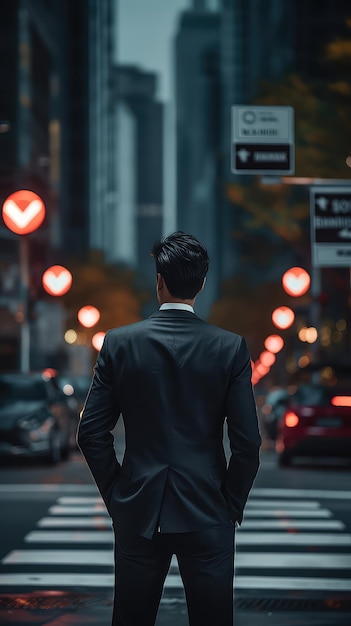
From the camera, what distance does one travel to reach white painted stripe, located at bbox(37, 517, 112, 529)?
43.9 ft

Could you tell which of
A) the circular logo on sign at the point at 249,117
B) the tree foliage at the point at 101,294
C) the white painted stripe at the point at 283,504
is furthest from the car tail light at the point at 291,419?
the tree foliage at the point at 101,294

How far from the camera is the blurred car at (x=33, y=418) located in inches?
842

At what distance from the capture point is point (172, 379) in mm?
4625

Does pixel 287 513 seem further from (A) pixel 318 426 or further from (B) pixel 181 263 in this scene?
(B) pixel 181 263

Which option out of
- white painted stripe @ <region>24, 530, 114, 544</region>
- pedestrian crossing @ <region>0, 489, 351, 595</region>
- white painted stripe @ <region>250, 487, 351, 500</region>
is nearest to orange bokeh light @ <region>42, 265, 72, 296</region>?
white painted stripe @ <region>250, 487, 351, 500</region>

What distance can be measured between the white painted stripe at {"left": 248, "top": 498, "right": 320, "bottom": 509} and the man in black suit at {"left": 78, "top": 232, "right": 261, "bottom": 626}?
10746 millimetres

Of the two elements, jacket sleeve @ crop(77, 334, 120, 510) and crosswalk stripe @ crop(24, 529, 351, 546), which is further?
crosswalk stripe @ crop(24, 529, 351, 546)

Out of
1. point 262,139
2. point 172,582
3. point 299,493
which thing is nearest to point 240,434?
point 172,582

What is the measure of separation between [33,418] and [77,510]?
23.1ft

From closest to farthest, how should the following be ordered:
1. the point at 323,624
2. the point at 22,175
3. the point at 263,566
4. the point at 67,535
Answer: the point at 323,624, the point at 263,566, the point at 67,535, the point at 22,175

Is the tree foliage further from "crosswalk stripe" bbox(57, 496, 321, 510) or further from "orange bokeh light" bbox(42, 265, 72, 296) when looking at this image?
"crosswalk stripe" bbox(57, 496, 321, 510)

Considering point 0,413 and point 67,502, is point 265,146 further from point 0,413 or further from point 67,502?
point 0,413

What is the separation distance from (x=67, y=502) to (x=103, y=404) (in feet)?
37.5

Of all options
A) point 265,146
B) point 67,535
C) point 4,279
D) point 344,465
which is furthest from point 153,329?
point 4,279
